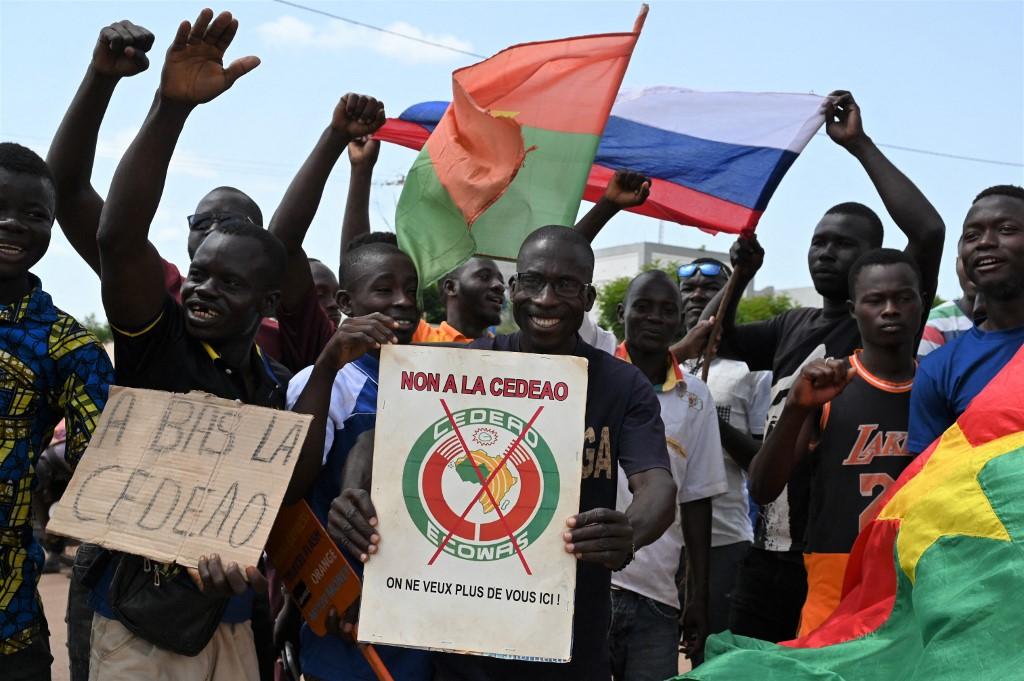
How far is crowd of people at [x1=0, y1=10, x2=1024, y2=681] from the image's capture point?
10.7 ft

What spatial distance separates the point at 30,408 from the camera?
10.8 feet

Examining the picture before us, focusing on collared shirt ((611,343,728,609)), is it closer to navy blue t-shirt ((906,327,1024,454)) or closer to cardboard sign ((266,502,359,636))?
navy blue t-shirt ((906,327,1024,454))

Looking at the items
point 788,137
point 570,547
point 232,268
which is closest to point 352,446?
point 232,268

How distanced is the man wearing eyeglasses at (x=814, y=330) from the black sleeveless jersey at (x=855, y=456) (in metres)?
0.24

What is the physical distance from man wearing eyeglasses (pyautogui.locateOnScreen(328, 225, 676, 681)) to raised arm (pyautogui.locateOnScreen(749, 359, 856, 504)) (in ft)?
2.86

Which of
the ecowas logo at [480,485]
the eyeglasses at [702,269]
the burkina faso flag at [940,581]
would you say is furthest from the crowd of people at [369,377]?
the eyeglasses at [702,269]

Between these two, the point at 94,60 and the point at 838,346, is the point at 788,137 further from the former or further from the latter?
the point at 94,60

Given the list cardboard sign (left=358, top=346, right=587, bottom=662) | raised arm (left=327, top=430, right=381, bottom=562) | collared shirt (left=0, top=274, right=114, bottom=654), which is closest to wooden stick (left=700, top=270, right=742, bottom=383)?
cardboard sign (left=358, top=346, right=587, bottom=662)

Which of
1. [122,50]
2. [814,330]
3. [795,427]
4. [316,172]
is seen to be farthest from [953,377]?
[122,50]

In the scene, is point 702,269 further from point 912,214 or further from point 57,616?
point 57,616

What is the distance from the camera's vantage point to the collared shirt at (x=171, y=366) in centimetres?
341

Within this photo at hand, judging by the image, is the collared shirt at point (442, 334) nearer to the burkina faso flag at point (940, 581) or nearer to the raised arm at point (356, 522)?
the burkina faso flag at point (940, 581)

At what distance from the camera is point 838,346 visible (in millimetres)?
4863

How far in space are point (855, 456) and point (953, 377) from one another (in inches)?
19.6
